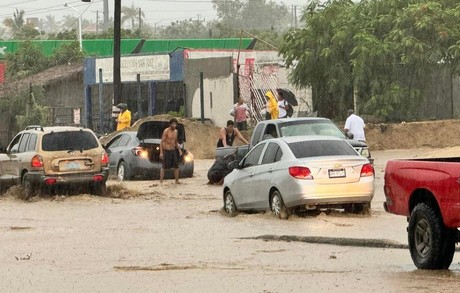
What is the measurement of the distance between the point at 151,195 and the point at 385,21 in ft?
61.2

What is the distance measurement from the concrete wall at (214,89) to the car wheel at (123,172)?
637 inches

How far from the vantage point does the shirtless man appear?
3244 cm

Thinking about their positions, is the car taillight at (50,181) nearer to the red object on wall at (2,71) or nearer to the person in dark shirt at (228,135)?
the person in dark shirt at (228,135)

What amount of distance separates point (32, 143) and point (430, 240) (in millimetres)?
16284

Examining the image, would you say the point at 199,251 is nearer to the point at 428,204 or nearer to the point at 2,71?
the point at 428,204

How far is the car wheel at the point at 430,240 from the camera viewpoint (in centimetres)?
1323

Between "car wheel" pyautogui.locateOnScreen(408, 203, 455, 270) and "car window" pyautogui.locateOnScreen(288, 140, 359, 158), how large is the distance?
734cm

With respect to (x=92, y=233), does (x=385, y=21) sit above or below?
above

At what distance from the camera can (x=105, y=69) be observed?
60.1 m

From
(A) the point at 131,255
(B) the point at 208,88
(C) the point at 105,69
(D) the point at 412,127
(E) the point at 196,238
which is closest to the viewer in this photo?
(A) the point at 131,255

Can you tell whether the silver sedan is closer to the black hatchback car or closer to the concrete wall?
the black hatchback car

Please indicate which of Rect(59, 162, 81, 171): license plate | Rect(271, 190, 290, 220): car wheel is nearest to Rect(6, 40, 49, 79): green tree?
Rect(59, 162, 81, 171): license plate

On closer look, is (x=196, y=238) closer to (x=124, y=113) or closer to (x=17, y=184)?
(x=17, y=184)

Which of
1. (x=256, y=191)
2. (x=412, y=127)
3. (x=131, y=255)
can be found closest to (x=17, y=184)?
(x=256, y=191)
